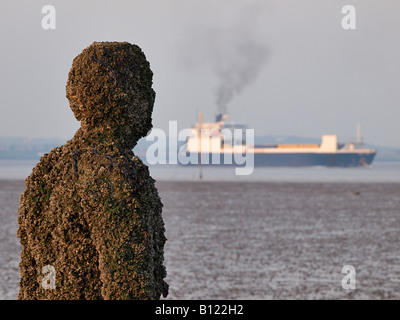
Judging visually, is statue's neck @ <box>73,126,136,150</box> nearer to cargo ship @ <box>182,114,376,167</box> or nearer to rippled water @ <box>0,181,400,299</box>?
rippled water @ <box>0,181,400,299</box>

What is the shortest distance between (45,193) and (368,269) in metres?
19.0

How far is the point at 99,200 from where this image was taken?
129 inches

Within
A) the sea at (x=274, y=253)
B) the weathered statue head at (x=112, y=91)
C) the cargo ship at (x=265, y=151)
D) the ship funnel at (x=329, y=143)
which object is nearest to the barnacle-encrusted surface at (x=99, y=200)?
the weathered statue head at (x=112, y=91)

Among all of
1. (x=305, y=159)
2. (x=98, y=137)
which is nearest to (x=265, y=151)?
(x=305, y=159)

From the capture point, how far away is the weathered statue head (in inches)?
137

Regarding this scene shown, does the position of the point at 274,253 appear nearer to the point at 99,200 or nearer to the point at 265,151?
the point at 99,200

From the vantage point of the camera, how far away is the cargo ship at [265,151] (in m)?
149

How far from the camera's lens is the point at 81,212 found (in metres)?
3.37

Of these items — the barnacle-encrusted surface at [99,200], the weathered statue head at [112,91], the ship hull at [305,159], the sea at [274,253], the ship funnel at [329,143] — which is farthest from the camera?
the ship hull at [305,159]

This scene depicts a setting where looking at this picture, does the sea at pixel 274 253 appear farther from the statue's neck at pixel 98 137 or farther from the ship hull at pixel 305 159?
the ship hull at pixel 305 159

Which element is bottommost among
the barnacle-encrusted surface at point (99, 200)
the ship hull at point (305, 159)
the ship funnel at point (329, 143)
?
the ship hull at point (305, 159)

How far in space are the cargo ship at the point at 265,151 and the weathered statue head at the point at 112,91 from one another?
140199mm

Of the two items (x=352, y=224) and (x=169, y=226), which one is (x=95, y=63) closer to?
(x=169, y=226)
